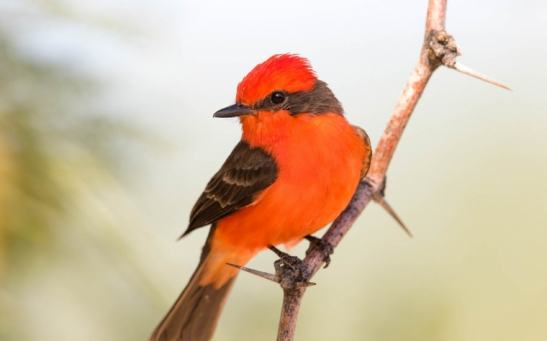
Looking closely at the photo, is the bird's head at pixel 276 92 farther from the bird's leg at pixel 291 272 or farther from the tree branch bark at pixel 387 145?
the bird's leg at pixel 291 272

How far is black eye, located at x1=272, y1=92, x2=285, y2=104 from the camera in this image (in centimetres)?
207

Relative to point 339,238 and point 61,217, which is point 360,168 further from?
point 61,217

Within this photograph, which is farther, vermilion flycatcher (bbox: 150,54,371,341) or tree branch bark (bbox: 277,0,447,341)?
vermilion flycatcher (bbox: 150,54,371,341)

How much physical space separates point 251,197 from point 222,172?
0.26m

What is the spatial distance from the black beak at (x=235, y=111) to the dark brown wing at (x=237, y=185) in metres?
0.29

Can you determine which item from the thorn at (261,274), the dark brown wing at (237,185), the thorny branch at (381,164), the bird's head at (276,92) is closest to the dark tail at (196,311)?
the dark brown wing at (237,185)

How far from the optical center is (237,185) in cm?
236

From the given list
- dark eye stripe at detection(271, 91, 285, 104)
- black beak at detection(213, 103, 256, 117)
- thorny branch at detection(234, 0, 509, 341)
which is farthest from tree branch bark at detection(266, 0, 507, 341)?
black beak at detection(213, 103, 256, 117)

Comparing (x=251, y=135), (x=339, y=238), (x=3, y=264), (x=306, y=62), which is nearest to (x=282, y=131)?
(x=251, y=135)

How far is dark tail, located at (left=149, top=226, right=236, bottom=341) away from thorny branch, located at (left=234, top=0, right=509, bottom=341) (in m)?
0.57

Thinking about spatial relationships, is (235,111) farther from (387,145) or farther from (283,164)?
(387,145)

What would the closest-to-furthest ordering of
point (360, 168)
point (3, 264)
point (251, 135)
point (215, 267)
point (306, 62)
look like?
point (3, 264) → point (306, 62) → point (251, 135) → point (360, 168) → point (215, 267)

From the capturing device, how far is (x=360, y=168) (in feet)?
7.72

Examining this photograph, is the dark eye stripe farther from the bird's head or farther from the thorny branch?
the thorny branch
